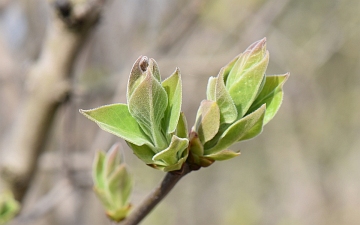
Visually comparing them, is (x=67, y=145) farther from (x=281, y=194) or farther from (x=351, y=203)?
(x=351, y=203)

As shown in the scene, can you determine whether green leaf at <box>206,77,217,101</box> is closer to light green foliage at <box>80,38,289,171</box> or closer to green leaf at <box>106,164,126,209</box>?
light green foliage at <box>80,38,289,171</box>

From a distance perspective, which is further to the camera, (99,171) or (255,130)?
(99,171)

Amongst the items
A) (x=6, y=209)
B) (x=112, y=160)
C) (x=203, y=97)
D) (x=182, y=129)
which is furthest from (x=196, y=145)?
(x=203, y=97)

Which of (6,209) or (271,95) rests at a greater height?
(271,95)

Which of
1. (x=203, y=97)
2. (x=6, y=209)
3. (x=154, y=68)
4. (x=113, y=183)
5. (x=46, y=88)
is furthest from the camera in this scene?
(x=203, y=97)

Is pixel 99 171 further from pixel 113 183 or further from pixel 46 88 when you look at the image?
pixel 46 88

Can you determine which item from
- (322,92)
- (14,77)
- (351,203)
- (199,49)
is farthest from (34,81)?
(351,203)

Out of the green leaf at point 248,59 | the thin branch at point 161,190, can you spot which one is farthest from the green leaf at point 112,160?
the green leaf at point 248,59
